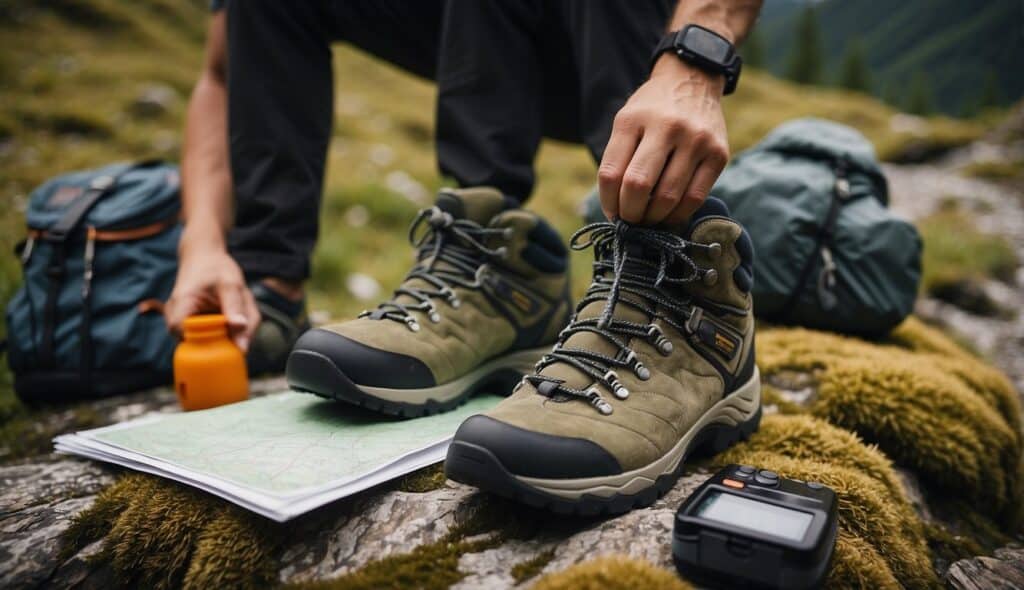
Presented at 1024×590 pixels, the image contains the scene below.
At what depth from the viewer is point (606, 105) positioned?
171 cm

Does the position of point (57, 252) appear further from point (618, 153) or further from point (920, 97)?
point (920, 97)

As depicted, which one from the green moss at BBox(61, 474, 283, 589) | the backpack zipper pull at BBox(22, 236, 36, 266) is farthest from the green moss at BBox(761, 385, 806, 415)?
the backpack zipper pull at BBox(22, 236, 36, 266)

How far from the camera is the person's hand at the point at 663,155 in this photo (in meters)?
1.22

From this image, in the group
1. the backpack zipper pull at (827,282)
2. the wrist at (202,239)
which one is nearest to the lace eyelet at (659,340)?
the backpack zipper pull at (827,282)

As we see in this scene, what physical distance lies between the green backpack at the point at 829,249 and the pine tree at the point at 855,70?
40.2 metres

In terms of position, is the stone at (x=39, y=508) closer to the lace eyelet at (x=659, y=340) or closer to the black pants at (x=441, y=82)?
the black pants at (x=441, y=82)

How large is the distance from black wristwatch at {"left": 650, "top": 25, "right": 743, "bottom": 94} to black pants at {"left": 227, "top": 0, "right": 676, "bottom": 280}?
33cm

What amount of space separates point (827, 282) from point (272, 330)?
2.03 metres

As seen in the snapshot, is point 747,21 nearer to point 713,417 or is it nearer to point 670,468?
point 713,417

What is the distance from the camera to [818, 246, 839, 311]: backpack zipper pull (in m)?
2.41

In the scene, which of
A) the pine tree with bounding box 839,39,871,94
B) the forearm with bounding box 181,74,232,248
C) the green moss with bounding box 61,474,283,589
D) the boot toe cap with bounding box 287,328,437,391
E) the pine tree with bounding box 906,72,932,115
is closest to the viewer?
the green moss with bounding box 61,474,283,589

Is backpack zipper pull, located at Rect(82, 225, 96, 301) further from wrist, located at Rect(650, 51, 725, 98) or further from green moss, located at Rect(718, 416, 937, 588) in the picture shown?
green moss, located at Rect(718, 416, 937, 588)

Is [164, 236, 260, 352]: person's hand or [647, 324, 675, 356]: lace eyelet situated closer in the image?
[647, 324, 675, 356]: lace eyelet

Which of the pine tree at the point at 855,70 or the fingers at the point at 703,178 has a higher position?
the pine tree at the point at 855,70
